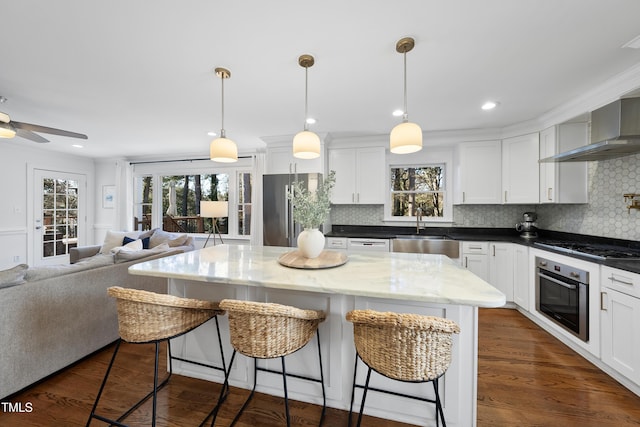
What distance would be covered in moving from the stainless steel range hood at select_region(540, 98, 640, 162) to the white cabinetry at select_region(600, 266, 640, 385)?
0.97 m

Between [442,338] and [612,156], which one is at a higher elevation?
[612,156]

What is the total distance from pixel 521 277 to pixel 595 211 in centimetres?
101

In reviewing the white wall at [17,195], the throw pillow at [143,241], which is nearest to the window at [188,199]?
the throw pillow at [143,241]

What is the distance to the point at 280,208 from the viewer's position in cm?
374

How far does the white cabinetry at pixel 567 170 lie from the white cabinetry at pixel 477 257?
0.91 metres

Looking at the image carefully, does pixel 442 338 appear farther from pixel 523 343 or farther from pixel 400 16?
pixel 523 343

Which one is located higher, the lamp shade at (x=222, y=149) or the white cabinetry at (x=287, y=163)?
the white cabinetry at (x=287, y=163)

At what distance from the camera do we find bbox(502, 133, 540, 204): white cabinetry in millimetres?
3139

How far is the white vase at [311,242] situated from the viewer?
1806mm

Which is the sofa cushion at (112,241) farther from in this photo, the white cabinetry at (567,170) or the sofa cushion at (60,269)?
the white cabinetry at (567,170)

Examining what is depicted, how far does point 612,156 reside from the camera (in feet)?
7.86

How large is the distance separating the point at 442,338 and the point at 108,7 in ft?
7.92

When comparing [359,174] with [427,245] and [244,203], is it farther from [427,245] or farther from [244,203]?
[244,203]

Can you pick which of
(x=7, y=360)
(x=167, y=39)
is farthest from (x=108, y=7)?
(x=7, y=360)
